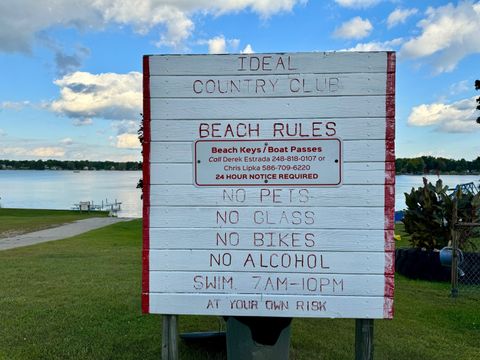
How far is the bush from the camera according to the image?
925 cm

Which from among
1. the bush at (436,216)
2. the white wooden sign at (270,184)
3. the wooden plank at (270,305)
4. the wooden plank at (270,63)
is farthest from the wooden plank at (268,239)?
the bush at (436,216)

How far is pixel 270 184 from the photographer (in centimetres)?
333

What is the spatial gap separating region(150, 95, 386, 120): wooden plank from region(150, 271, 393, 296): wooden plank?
106cm

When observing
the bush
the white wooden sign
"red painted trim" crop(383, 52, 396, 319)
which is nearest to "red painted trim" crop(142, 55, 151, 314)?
the white wooden sign

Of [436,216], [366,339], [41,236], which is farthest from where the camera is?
[41,236]

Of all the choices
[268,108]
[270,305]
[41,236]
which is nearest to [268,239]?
[270,305]

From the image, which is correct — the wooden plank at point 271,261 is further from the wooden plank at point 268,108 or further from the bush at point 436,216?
the bush at point 436,216

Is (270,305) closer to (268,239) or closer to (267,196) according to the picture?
(268,239)

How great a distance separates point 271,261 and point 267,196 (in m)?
0.44

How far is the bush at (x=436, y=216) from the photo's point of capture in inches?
364

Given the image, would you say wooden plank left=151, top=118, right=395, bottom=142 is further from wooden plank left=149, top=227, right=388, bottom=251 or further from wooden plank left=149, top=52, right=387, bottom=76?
wooden plank left=149, top=227, right=388, bottom=251

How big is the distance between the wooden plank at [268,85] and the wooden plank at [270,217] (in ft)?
2.53

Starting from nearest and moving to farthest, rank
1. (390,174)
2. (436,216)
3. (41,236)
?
1. (390,174)
2. (436,216)
3. (41,236)

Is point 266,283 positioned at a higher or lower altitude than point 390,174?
lower
